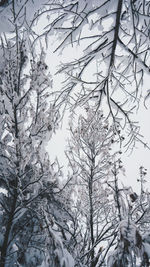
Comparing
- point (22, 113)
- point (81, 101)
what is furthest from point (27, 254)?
point (81, 101)

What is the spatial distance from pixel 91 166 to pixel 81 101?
3313mm

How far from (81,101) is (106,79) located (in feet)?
1.42

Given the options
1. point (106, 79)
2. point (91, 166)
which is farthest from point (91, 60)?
point (91, 166)

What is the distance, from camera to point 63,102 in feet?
8.36

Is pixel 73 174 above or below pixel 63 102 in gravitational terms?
below

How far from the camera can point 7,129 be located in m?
3.45

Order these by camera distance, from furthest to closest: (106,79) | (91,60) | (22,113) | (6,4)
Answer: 1. (22,113)
2. (106,79)
3. (91,60)
4. (6,4)

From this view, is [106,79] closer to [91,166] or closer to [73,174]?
[73,174]

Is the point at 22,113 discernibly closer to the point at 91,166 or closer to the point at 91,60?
the point at 91,60

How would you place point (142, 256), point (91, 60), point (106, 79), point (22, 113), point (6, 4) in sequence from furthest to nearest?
point (22, 113) < point (106, 79) < point (91, 60) < point (6, 4) < point (142, 256)

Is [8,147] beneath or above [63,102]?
beneath

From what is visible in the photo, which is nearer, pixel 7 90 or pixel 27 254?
pixel 7 90

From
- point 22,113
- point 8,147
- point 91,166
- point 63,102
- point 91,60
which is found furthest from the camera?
point 91,166

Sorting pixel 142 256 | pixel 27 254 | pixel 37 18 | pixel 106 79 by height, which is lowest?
pixel 27 254
